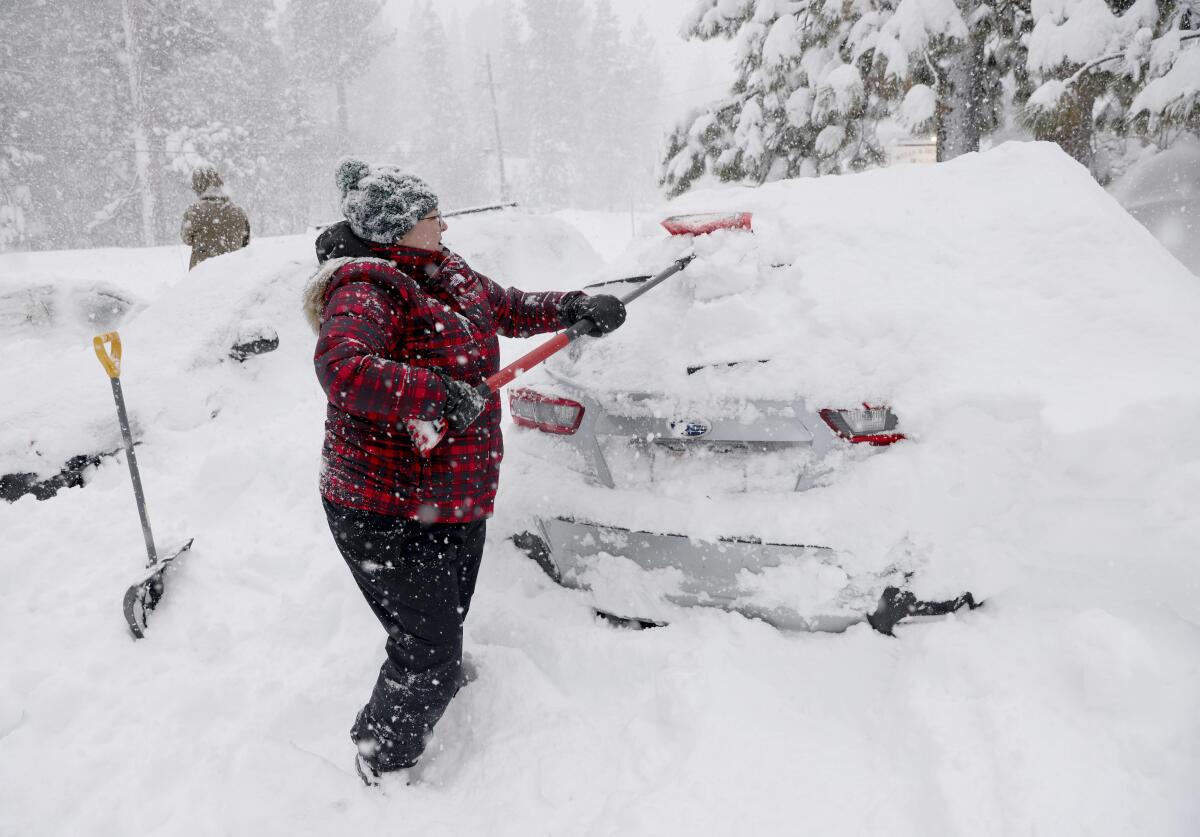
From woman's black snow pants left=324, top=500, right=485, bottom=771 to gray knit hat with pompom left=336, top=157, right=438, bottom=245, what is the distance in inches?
34.9

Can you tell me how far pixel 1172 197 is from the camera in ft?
18.6

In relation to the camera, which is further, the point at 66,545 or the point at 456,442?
the point at 66,545

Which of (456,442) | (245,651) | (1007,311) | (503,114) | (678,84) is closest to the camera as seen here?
(456,442)

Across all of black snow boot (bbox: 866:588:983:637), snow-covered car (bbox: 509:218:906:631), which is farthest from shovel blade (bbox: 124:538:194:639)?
black snow boot (bbox: 866:588:983:637)

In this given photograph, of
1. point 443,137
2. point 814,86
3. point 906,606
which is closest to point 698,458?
point 906,606

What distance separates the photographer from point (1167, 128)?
5031 mm

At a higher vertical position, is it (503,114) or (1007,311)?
(503,114)

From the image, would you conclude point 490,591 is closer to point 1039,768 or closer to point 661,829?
point 661,829

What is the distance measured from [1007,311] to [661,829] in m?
2.11

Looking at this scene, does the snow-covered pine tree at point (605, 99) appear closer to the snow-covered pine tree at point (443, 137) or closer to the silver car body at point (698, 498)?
the snow-covered pine tree at point (443, 137)

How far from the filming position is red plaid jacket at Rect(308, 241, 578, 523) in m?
1.81

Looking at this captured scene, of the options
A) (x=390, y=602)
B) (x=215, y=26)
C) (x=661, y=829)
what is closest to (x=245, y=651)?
(x=390, y=602)

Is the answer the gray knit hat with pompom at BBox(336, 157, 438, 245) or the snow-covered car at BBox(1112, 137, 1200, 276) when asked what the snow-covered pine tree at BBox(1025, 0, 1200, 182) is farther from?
the gray knit hat with pompom at BBox(336, 157, 438, 245)

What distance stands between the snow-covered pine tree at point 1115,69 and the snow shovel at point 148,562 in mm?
6990
